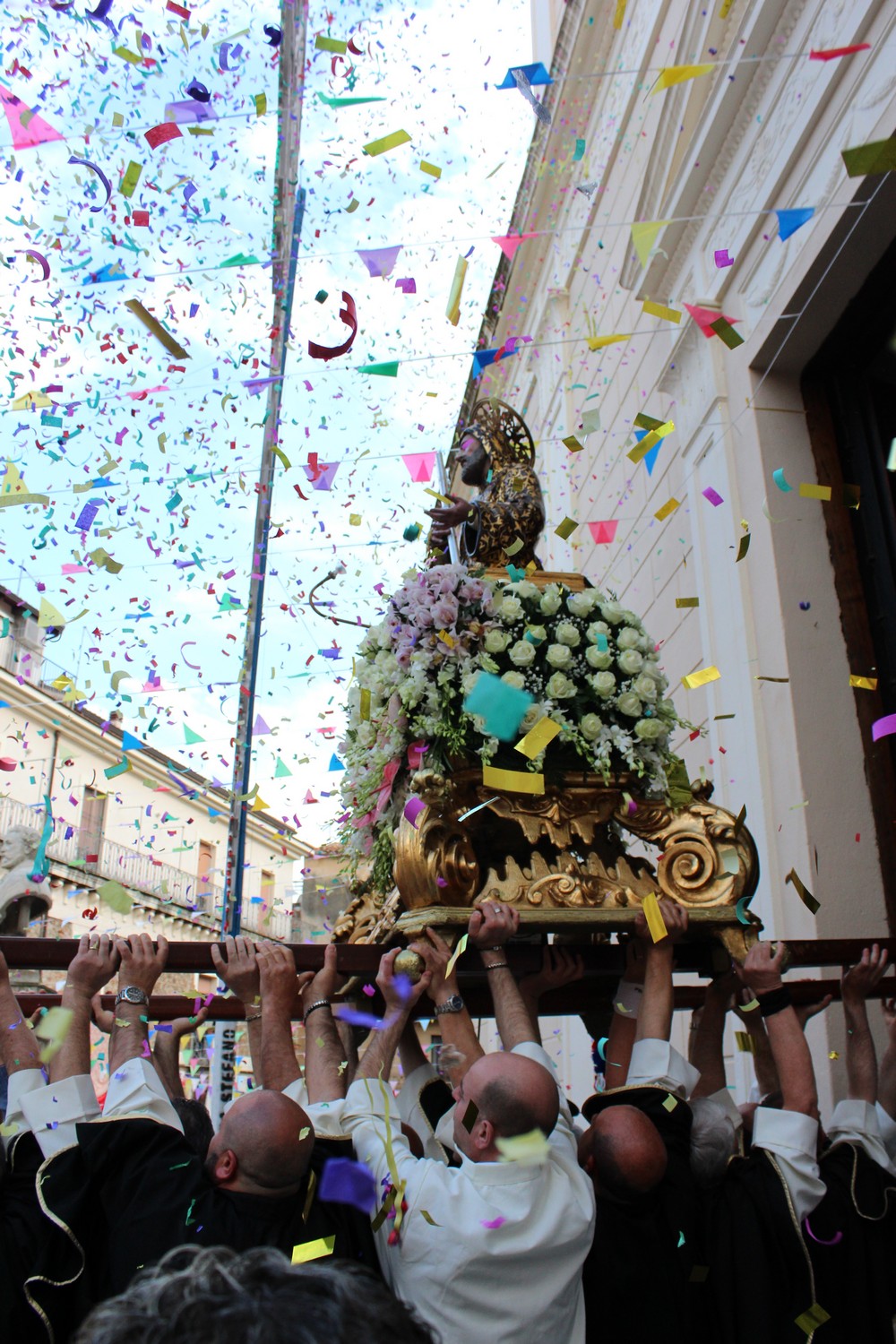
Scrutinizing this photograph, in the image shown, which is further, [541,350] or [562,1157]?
[541,350]

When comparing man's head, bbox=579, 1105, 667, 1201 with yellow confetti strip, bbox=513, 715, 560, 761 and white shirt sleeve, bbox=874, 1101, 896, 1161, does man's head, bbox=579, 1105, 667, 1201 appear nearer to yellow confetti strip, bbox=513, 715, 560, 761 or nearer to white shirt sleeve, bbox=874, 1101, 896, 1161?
white shirt sleeve, bbox=874, 1101, 896, 1161

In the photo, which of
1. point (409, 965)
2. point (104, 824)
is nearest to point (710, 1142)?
point (409, 965)

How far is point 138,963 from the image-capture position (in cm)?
261

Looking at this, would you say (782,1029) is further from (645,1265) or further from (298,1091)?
(298,1091)

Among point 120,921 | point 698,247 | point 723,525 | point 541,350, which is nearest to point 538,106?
point 698,247

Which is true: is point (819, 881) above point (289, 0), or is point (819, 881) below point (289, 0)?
below

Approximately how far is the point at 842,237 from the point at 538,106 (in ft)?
5.07

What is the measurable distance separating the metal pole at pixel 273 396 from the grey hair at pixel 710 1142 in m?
4.74

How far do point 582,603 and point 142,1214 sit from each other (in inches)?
76.0

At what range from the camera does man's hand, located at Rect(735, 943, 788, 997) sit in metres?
2.87

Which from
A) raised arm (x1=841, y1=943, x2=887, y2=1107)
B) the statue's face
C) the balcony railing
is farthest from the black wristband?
the balcony railing

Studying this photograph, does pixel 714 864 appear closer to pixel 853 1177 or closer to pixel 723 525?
pixel 853 1177

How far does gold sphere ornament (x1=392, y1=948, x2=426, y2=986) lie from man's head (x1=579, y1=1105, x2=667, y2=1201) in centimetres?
55

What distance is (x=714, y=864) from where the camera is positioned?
3.08 metres
